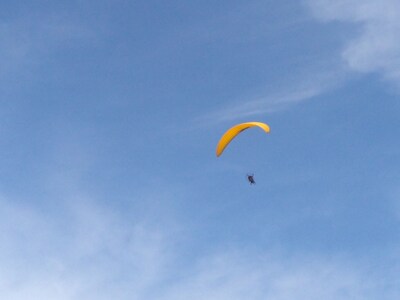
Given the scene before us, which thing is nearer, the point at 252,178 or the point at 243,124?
the point at 243,124

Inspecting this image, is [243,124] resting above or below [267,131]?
above

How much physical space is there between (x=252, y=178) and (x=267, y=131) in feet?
66.0

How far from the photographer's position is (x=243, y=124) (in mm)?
73875

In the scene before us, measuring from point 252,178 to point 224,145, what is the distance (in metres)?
10.7

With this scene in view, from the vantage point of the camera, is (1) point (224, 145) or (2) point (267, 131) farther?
(1) point (224, 145)

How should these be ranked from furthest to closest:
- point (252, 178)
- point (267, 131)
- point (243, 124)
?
point (252, 178) → point (243, 124) → point (267, 131)

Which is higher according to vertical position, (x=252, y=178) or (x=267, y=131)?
(x=252, y=178)

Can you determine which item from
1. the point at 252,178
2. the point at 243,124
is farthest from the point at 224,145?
the point at 252,178

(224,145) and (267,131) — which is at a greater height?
(224,145)

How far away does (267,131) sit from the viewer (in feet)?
215

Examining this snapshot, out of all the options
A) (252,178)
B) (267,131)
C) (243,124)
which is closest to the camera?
(267,131)

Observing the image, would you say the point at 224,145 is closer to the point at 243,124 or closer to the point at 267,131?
the point at 243,124

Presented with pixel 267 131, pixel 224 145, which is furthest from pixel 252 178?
pixel 267 131

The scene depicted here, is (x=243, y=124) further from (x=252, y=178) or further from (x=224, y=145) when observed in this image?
(x=252, y=178)
